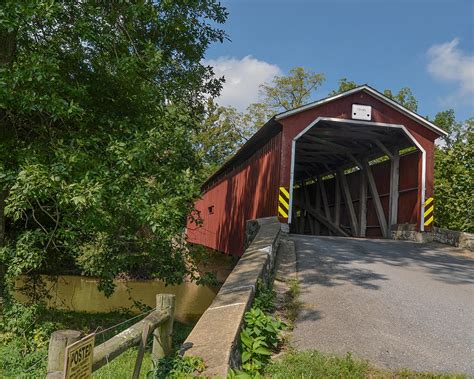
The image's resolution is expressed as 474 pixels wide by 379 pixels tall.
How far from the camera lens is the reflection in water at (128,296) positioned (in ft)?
43.3

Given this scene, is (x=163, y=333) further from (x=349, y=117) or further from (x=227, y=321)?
(x=349, y=117)

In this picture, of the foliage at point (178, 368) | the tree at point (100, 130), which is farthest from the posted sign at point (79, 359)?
the tree at point (100, 130)

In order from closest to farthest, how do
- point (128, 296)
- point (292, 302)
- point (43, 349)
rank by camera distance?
point (292, 302)
point (43, 349)
point (128, 296)

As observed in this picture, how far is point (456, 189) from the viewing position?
13.0m

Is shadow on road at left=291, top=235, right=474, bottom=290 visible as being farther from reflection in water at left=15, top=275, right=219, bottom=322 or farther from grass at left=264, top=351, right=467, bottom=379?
reflection in water at left=15, top=275, right=219, bottom=322

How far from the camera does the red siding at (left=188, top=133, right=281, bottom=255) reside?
1080 centimetres

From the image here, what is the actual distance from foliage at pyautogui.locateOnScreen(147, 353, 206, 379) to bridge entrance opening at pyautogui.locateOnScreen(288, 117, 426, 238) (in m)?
7.02

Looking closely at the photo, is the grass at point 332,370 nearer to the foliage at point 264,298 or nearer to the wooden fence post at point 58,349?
the foliage at point 264,298

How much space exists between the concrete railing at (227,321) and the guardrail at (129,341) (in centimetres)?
21

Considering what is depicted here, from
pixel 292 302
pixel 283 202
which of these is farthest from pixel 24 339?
pixel 283 202

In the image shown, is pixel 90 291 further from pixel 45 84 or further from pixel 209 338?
pixel 209 338

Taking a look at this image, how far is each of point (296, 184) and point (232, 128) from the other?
53.7 ft

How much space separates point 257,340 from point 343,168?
12294mm

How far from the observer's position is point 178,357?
2.94m
